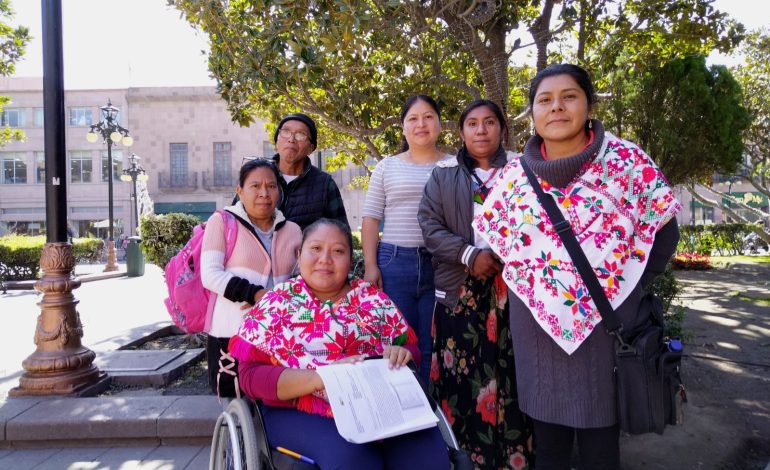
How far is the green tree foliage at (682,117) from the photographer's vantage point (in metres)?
8.92

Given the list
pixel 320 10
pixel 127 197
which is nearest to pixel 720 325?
pixel 320 10

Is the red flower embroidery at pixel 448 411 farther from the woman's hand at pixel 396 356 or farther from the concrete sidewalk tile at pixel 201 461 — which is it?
the concrete sidewalk tile at pixel 201 461

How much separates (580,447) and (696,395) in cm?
293

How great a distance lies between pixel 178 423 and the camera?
341 centimetres

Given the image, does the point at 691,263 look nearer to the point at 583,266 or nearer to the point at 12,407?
the point at 583,266

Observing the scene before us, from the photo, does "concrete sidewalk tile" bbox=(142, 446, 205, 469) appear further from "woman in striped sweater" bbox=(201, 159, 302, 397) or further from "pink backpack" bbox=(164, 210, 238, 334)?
"pink backpack" bbox=(164, 210, 238, 334)

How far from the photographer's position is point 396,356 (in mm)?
1965

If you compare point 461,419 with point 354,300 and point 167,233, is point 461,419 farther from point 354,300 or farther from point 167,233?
point 167,233

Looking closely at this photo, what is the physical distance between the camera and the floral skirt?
2475 mm

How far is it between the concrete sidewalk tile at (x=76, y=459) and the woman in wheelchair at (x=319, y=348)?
73.6 inches

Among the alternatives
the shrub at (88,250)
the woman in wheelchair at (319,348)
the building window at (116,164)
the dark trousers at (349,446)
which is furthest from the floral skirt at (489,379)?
the building window at (116,164)

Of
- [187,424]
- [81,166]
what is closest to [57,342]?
[187,424]

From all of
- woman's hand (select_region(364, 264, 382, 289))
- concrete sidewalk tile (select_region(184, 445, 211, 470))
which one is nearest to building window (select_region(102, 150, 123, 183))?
concrete sidewalk tile (select_region(184, 445, 211, 470))

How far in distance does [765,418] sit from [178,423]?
4124mm
